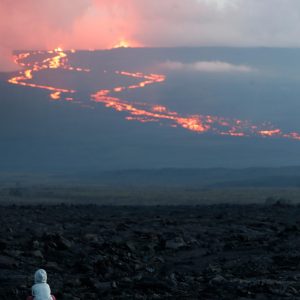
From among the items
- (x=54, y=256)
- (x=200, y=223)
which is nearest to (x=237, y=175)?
(x=200, y=223)

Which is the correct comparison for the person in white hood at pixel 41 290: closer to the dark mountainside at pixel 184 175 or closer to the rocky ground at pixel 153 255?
the rocky ground at pixel 153 255

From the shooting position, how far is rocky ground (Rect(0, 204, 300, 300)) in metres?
19.3

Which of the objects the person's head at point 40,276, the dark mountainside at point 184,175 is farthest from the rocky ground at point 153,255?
the dark mountainside at point 184,175

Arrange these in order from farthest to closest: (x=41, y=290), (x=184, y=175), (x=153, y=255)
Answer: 1. (x=184, y=175)
2. (x=153, y=255)
3. (x=41, y=290)

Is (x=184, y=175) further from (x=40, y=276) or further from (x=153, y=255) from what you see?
(x=40, y=276)

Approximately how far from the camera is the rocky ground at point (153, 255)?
63.3ft

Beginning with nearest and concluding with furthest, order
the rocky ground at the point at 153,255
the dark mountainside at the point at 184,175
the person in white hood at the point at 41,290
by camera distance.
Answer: the person in white hood at the point at 41,290 < the rocky ground at the point at 153,255 < the dark mountainside at the point at 184,175

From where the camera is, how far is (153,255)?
2509 cm

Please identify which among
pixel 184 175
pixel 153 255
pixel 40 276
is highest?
pixel 184 175

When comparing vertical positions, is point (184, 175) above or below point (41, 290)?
above

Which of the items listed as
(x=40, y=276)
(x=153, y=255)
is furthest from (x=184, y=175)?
(x=40, y=276)

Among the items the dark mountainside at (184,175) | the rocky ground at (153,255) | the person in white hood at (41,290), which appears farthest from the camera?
the dark mountainside at (184,175)

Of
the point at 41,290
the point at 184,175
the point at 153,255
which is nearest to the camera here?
Result: the point at 41,290

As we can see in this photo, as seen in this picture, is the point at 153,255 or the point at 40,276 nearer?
the point at 40,276
